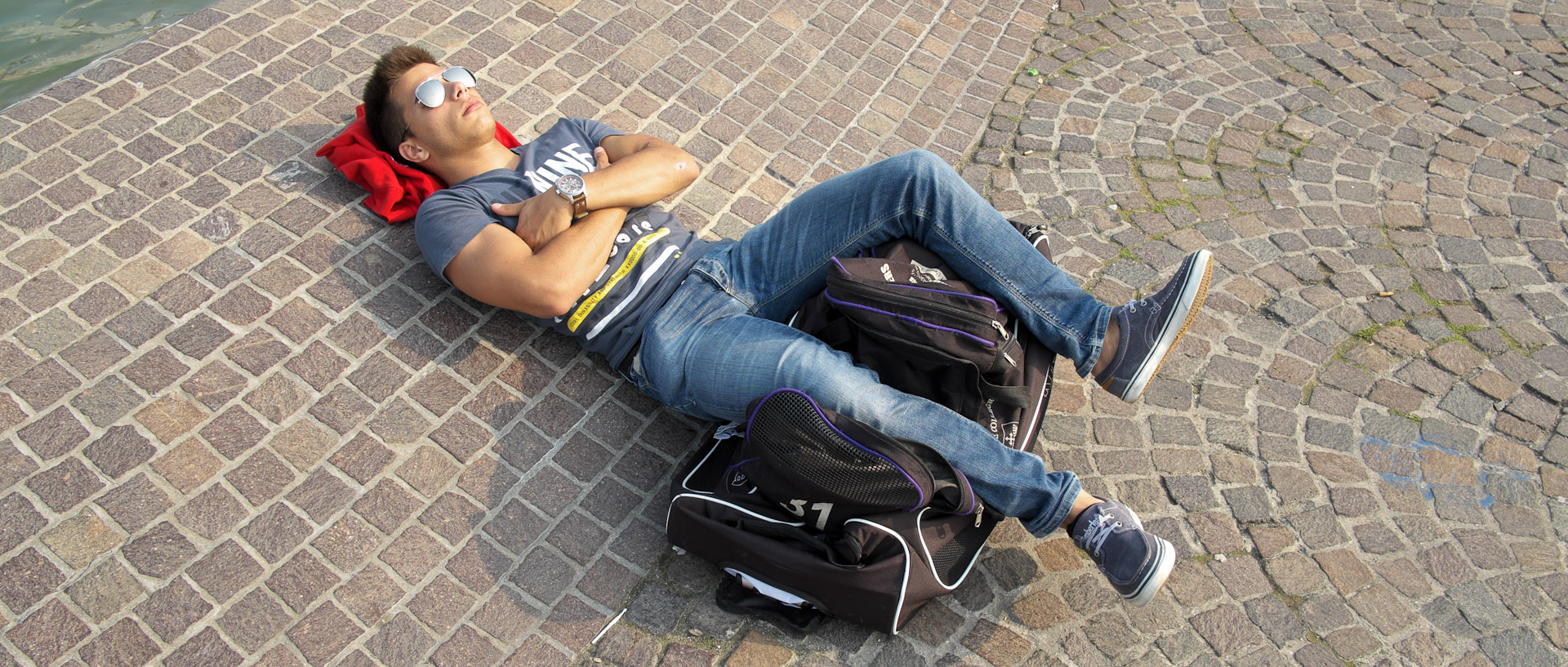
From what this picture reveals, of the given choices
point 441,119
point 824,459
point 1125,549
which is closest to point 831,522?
point 824,459

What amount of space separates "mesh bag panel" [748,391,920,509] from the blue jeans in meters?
0.14

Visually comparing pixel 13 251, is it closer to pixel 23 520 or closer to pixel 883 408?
pixel 23 520

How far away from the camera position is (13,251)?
12.2 feet

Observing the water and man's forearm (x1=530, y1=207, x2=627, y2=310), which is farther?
the water

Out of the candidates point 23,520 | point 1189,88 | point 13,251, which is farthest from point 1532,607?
point 13,251

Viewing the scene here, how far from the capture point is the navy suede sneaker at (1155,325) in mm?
3271

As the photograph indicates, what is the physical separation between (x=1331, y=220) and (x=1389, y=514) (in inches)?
70.0

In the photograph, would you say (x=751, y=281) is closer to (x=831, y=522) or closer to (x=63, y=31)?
(x=831, y=522)

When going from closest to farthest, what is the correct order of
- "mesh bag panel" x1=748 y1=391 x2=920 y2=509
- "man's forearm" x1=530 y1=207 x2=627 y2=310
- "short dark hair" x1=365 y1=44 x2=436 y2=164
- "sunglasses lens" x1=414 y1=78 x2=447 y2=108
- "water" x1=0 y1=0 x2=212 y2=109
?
"mesh bag panel" x1=748 y1=391 x2=920 y2=509
"man's forearm" x1=530 y1=207 x2=627 y2=310
"sunglasses lens" x1=414 y1=78 x2=447 y2=108
"short dark hair" x1=365 y1=44 x2=436 y2=164
"water" x1=0 y1=0 x2=212 y2=109

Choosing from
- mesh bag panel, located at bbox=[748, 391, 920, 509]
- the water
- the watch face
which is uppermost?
the watch face

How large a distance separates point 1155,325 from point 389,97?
3.19 metres

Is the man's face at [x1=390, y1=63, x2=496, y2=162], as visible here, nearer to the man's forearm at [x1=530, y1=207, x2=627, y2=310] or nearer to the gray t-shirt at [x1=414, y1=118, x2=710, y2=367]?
the gray t-shirt at [x1=414, y1=118, x2=710, y2=367]

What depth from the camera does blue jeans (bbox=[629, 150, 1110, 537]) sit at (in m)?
3.08

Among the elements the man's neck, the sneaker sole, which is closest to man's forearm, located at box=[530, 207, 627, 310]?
the man's neck
